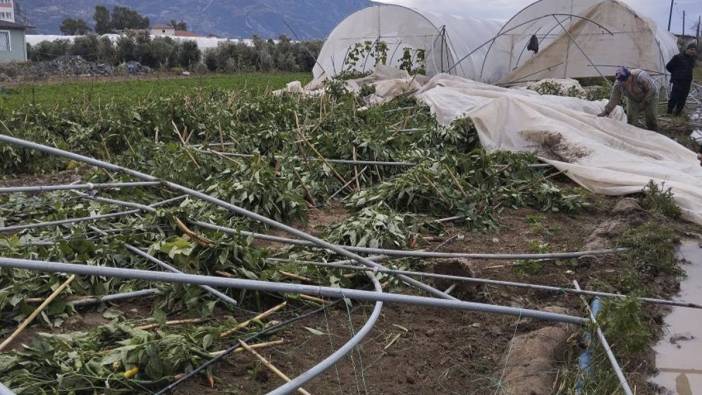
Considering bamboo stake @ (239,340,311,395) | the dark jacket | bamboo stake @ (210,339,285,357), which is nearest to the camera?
bamboo stake @ (239,340,311,395)

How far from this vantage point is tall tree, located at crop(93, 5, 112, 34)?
65.1 m

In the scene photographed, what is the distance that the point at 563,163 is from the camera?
23.1 ft

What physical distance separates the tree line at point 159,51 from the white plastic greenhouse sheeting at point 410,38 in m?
16.0

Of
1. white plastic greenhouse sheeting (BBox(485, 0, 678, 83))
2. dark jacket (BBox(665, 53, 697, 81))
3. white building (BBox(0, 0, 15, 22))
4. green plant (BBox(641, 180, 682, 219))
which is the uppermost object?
white building (BBox(0, 0, 15, 22))

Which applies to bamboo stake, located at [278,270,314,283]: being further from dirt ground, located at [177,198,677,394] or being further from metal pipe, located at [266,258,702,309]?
dirt ground, located at [177,198,677,394]

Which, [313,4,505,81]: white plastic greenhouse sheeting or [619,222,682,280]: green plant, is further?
[313,4,505,81]: white plastic greenhouse sheeting

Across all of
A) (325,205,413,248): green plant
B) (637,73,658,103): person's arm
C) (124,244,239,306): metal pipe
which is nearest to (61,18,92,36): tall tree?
(637,73,658,103): person's arm

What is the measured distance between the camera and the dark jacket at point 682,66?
1220 cm

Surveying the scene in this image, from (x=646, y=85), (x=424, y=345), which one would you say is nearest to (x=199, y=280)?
(x=424, y=345)

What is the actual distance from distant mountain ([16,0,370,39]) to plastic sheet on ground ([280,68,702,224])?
133356 millimetres

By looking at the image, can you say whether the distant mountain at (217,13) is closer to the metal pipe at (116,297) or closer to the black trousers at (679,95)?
the black trousers at (679,95)

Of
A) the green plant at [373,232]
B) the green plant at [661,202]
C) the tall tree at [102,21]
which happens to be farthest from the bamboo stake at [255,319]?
the tall tree at [102,21]

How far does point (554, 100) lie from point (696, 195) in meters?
3.65

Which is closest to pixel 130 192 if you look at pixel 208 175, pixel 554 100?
pixel 208 175
